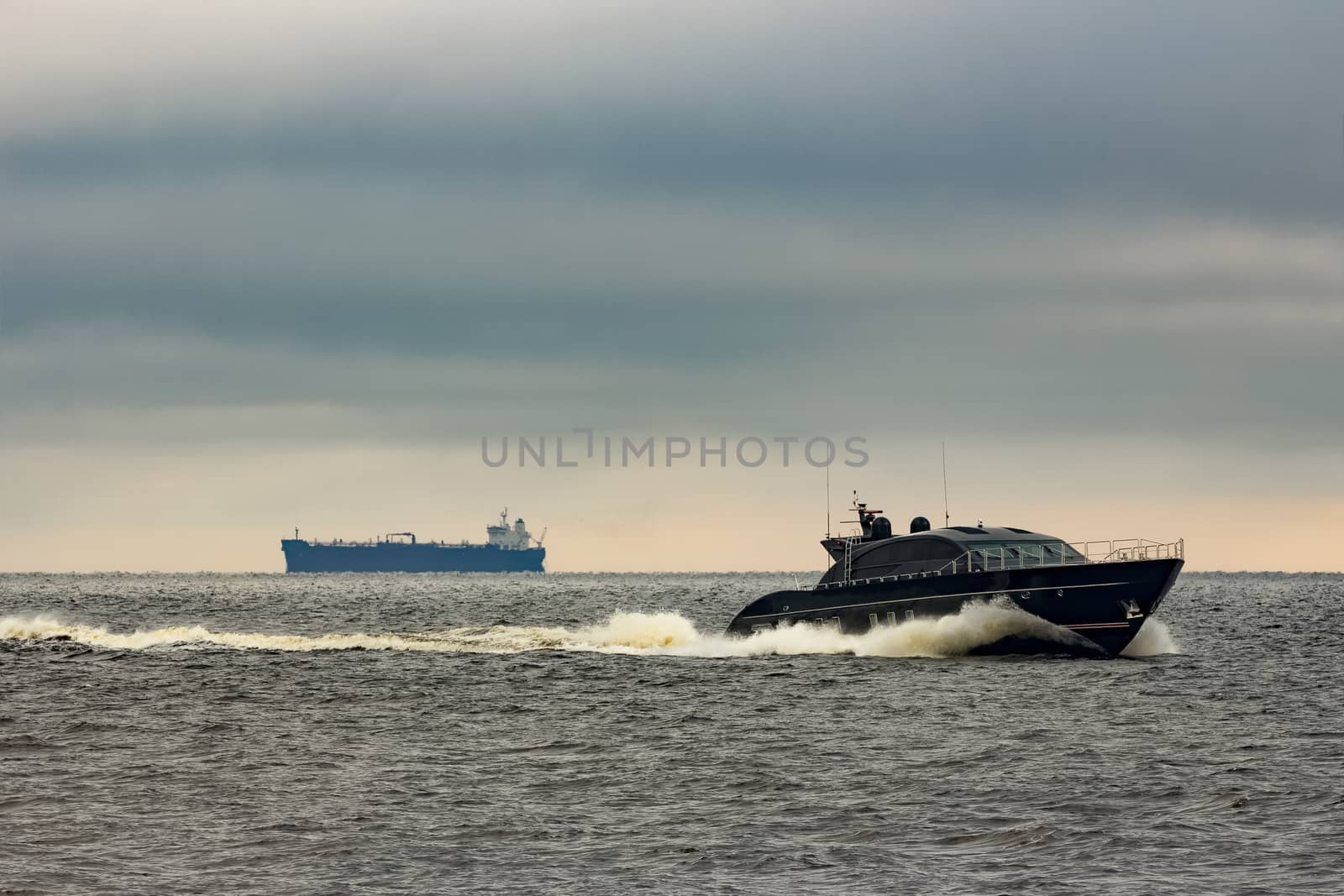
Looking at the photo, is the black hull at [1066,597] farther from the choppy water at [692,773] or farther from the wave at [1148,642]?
the wave at [1148,642]

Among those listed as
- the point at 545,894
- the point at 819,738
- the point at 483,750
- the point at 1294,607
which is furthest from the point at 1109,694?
the point at 1294,607

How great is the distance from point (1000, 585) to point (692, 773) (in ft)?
75.5

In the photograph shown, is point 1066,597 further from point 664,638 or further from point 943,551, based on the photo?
point 664,638

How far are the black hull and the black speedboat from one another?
0.03 meters

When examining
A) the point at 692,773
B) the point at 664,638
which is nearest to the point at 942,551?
the point at 664,638

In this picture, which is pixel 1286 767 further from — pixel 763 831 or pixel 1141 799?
pixel 763 831

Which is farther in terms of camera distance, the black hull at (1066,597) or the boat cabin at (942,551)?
the boat cabin at (942,551)

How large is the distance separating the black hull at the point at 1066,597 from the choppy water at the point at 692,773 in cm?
84

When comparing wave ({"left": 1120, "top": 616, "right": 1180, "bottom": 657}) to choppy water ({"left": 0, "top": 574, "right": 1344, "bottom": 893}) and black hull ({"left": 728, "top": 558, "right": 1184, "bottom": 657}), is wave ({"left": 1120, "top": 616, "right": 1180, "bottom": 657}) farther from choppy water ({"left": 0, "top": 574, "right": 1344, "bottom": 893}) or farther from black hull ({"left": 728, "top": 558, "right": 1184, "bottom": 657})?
black hull ({"left": 728, "top": 558, "right": 1184, "bottom": 657})

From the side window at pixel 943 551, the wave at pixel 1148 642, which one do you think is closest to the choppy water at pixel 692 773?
the wave at pixel 1148 642

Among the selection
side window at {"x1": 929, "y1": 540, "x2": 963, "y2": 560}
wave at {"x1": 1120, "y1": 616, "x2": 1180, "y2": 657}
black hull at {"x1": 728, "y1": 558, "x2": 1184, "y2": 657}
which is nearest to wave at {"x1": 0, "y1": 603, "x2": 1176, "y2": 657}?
wave at {"x1": 1120, "y1": 616, "x2": 1180, "y2": 657}

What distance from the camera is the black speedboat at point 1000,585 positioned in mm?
46188

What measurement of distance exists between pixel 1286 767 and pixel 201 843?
19627 mm

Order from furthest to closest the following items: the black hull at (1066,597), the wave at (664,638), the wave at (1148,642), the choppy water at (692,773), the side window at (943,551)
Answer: the wave at (1148,642) → the side window at (943,551) → the wave at (664,638) → the black hull at (1066,597) → the choppy water at (692,773)
